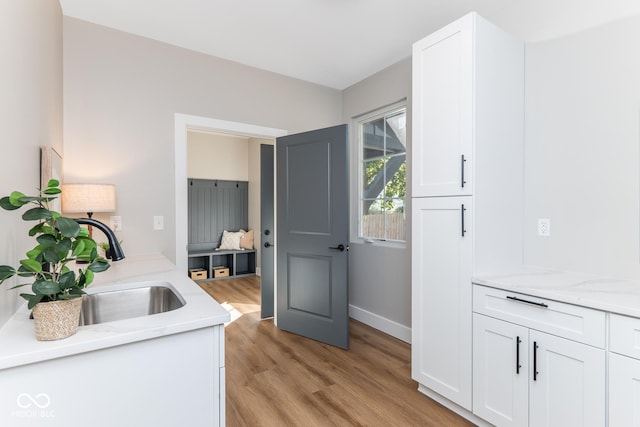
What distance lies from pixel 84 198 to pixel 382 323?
9.11 feet

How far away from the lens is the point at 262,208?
3.58m

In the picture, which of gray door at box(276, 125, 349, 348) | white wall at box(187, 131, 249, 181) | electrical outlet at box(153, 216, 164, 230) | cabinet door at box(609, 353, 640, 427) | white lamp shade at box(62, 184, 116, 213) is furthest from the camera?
white wall at box(187, 131, 249, 181)

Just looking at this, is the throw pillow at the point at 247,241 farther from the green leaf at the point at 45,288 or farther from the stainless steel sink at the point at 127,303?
the green leaf at the point at 45,288

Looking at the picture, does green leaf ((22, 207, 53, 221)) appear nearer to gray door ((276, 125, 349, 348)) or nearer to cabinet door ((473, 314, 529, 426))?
cabinet door ((473, 314, 529, 426))

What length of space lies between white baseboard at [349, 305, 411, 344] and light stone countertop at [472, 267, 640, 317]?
1358mm

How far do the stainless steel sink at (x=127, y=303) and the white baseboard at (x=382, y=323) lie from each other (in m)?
2.22

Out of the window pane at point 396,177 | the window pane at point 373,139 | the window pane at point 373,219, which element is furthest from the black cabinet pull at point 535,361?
the window pane at point 373,139

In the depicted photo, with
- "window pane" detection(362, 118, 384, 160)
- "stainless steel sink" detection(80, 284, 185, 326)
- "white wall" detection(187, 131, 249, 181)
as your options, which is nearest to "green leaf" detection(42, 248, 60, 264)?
→ "stainless steel sink" detection(80, 284, 185, 326)

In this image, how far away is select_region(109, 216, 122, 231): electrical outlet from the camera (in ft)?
8.20

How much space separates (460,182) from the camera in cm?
186

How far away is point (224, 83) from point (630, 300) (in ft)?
10.6

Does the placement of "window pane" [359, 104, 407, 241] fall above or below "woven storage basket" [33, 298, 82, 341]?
above

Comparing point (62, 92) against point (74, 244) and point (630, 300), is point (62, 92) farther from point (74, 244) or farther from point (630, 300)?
point (630, 300)

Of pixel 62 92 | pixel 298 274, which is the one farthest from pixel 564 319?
pixel 62 92
